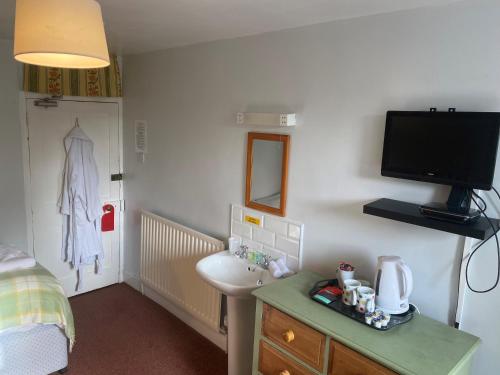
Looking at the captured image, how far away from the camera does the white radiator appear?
3057 millimetres

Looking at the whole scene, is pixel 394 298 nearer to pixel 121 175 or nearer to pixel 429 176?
pixel 429 176

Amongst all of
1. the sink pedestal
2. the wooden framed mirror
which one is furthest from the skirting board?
the wooden framed mirror

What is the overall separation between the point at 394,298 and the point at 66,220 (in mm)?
3067

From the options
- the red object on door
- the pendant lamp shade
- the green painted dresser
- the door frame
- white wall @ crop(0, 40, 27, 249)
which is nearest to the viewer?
the pendant lamp shade

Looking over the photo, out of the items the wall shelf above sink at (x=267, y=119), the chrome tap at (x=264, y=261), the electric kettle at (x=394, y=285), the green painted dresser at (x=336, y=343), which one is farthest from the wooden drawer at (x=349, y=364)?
the wall shelf above sink at (x=267, y=119)

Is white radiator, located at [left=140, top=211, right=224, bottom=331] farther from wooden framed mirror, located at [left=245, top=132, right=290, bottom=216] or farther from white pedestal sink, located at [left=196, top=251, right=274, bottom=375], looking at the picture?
wooden framed mirror, located at [left=245, top=132, right=290, bottom=216]

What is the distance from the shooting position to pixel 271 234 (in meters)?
2.64

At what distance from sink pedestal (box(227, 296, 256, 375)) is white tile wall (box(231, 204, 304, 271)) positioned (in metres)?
0.36

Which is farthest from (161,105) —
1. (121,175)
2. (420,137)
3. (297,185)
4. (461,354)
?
(461,354)

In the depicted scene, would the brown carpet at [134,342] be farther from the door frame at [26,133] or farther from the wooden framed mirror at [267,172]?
the wooden framed mirror at [267,172]

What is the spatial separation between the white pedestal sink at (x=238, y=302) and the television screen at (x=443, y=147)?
110cm

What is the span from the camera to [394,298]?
1.83 meters

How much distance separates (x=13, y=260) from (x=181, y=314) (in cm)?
144

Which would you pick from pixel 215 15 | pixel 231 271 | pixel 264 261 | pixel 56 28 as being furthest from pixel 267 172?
pixel 56 28
